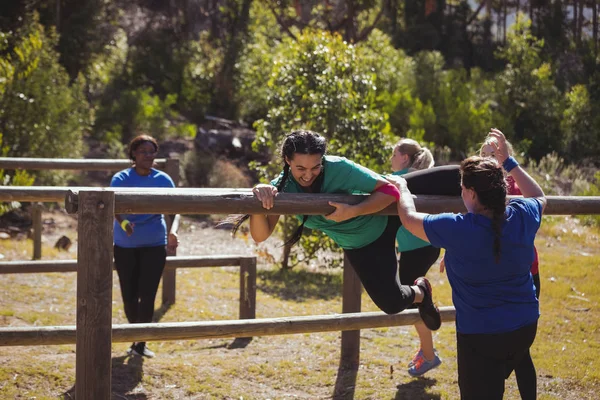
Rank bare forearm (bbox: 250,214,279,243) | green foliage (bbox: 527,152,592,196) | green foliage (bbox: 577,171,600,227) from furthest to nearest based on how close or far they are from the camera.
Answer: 1. green foliage (bbox: 527,152,592,196)
2. green foliage (bbox: 577,171,600,227)
3. bare forearm (bbox: 250,214,279,243)

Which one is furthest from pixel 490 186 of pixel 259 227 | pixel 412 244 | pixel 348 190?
pixel 412 244

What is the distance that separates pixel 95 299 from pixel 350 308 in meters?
2.75

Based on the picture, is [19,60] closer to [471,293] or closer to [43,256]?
[43,256]

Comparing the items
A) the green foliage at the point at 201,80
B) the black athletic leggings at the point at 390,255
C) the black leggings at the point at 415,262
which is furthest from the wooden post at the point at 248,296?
the green foliage at the point at 201,80

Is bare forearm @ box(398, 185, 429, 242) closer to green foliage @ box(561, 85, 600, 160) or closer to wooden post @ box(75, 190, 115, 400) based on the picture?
wooden post @ box(75, 190, 115, 400)

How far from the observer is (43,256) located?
10477 millimetres

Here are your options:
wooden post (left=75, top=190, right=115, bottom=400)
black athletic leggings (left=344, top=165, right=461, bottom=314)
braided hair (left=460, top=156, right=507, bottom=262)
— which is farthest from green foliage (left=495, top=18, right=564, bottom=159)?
wooden post (left=75, top=190, right=115, bottom=400)

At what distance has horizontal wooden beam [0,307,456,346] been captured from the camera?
4.33 metres

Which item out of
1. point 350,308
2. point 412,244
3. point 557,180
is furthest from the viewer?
point 557,180

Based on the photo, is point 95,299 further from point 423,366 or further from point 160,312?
point 160,312

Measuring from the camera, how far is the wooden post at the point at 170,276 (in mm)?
8180

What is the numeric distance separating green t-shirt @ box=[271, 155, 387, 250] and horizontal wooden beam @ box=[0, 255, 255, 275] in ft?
10.1

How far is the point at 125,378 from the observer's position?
5.66 m

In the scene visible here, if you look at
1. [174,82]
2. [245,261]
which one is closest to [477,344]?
[245,261]
